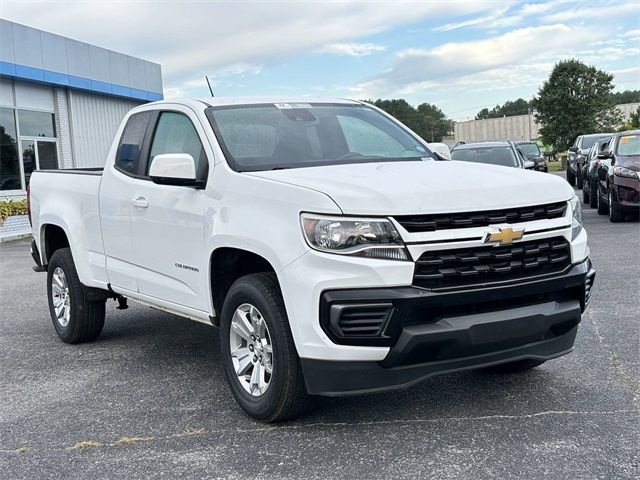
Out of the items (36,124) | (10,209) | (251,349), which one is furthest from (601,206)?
(36,124)

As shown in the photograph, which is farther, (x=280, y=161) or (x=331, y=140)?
(x=331, y=140)

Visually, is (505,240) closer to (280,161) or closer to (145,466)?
(280,161)

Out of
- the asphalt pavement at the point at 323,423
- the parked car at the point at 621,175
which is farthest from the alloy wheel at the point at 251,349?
the parked car at the point at 621,175

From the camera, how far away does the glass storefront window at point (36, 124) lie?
2456 centimetres

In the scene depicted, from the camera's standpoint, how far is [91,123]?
2861cm

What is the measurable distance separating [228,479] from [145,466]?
1.59 ft

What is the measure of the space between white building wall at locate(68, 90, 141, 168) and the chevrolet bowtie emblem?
82.0 feet

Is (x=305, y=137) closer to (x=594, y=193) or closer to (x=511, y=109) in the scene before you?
(x=594, y=193)

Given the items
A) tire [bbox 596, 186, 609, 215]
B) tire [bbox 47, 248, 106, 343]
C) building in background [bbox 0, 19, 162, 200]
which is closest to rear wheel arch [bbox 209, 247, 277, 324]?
tire [bbox 47, 248, 106, 343]

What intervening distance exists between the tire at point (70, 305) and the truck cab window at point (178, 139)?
1.56 meters

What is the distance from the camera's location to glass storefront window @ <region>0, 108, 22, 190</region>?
23297mm

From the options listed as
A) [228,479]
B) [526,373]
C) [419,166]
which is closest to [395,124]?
[419,166]

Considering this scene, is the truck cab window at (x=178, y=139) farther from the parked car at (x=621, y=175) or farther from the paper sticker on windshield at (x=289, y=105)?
the parked car at (x=621, y=175)

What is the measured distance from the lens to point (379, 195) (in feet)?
12.0
